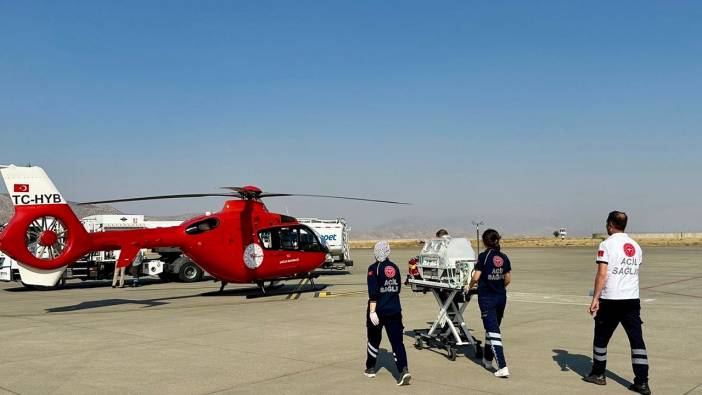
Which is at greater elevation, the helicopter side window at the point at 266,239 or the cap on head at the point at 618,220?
the cap on head at the point at 618,220

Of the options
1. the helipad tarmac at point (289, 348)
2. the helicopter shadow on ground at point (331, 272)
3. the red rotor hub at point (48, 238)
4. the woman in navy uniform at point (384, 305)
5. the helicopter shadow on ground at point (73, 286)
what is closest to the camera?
the helipad tarmac at point (289, 348)

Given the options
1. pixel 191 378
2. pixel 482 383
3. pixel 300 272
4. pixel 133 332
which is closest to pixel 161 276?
pixel 300 272

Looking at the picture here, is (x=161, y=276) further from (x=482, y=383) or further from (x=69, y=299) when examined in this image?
(x=482, y=383)

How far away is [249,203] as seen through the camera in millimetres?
19891

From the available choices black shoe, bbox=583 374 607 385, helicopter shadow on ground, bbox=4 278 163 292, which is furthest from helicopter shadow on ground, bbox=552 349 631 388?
helicopter shadow on ground, bbox=4 278 163 292

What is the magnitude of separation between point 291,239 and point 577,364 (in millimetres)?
12966

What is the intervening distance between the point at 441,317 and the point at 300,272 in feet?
37.7

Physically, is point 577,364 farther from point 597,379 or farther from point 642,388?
point 642,388

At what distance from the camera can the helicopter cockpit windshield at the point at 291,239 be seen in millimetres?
19953

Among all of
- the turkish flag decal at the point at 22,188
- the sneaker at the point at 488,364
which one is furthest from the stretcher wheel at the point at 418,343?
the turkish flag decal at the point at 22,188

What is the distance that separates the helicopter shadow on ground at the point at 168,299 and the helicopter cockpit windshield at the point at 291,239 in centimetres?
154

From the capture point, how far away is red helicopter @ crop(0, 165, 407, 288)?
52.2 ft

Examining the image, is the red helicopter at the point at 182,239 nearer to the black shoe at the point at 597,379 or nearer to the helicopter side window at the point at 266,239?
the helicopter side window at the point at 266,239

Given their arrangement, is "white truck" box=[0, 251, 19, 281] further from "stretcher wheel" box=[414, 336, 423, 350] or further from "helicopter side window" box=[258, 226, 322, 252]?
"stretcher wheel" box=[414, 336, 423, 350]
